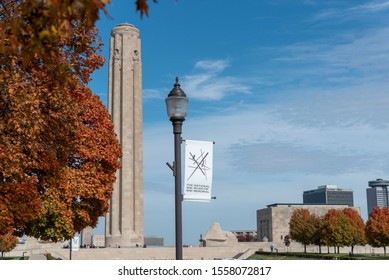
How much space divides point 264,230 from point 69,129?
112 m

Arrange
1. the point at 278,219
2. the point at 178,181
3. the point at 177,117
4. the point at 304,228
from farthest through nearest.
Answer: the point at 278,219
the point at 304,228
the point at 177,117
the point at 178,181

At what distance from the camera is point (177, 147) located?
1295cm

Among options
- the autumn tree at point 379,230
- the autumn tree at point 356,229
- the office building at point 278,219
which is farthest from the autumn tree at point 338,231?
the office building at point 278,219

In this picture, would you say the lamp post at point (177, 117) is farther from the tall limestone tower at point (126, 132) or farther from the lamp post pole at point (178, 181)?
the tall limestone tower at point (126, 132)

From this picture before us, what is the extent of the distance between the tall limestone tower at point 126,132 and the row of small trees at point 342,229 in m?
27.2

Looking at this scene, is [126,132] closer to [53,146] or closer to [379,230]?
[379,230]

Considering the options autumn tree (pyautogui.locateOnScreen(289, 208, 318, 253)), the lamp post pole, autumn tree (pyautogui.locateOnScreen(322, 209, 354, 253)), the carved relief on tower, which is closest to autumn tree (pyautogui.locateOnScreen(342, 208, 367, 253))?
autumn tree (pyautogui.locateOnScreen(322, 209, 354, 253))

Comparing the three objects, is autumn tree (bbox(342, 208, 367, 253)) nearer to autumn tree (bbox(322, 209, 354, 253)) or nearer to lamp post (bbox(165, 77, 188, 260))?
autumn tree (bbox(322, 209, 354, 253))

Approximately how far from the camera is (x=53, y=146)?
69.2 feet

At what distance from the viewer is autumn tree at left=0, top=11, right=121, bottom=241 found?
17.1 metres

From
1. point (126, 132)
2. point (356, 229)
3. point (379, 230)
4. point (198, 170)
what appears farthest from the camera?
point (126, 132)

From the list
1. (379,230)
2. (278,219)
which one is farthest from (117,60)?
(278,219)

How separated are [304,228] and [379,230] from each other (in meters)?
19.6
